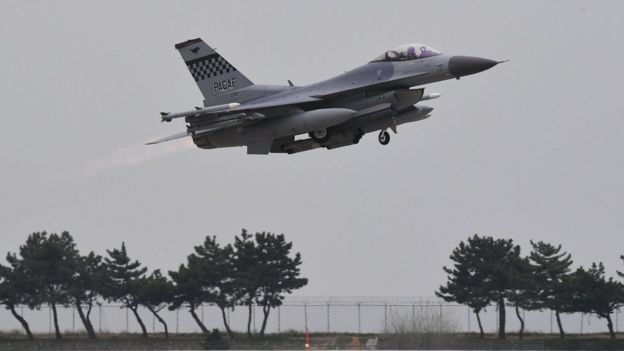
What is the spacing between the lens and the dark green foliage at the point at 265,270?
8875 cm

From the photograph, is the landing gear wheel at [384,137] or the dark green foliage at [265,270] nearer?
the landing gear wheel at [384,137]

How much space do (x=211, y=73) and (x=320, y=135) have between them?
20.8 ft

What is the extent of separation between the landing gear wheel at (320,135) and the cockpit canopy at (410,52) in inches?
127

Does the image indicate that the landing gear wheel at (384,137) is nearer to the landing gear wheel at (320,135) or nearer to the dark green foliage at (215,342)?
the landing gear wheel at (320,135)

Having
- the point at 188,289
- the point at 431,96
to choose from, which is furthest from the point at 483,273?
the point at 431,96

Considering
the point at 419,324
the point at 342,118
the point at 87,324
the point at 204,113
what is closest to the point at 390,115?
the point at 342,118

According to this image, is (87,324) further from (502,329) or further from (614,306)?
(614,306)

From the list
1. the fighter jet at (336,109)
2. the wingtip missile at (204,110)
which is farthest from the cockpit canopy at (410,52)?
the wingtip missile at (204,110)

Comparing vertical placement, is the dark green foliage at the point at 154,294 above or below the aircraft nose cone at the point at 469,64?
below

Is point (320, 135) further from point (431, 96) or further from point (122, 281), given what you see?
point (122, 281)

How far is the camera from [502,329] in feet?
269

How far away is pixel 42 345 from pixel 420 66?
33.5 m

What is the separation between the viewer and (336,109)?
172ft

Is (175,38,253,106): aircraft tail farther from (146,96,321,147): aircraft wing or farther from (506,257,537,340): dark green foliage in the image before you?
(506,257,537,340): dark green foliage
